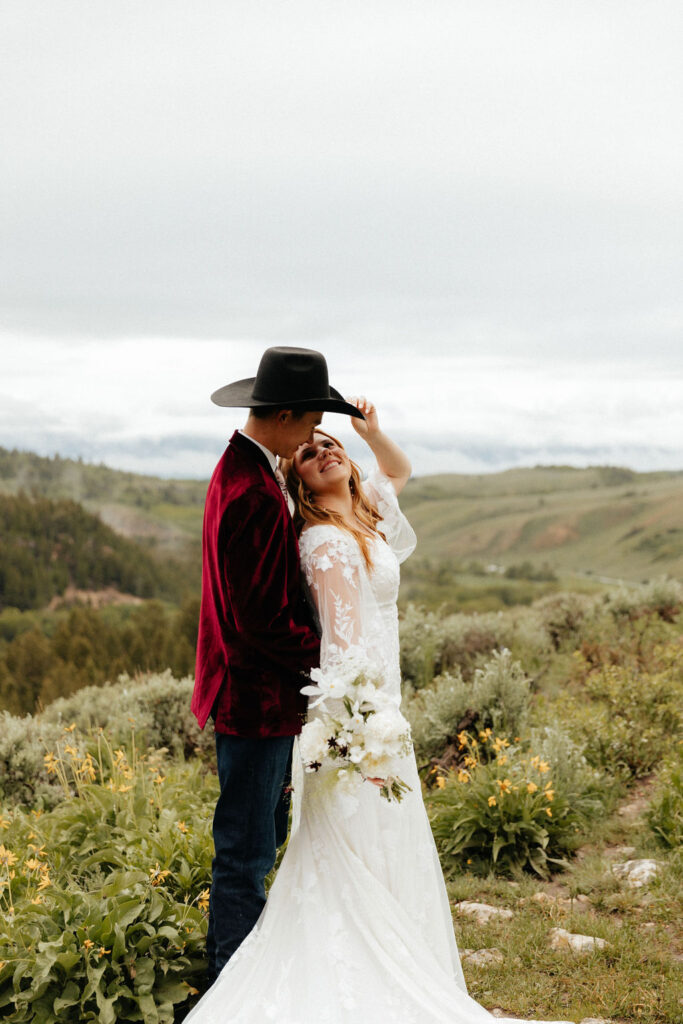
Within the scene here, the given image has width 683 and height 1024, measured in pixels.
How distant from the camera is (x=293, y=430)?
127 inches

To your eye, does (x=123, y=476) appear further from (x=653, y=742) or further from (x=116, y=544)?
(x=653, y=742)

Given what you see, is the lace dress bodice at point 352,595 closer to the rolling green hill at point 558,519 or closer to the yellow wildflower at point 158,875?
the yellow wildflower at point 158,875

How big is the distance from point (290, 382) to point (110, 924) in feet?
7.13

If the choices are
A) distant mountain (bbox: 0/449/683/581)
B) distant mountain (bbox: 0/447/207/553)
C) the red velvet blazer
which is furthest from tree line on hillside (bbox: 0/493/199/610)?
the red velvet blazer

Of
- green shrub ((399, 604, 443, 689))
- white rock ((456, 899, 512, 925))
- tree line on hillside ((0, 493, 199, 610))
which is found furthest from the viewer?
tree line on hillside ((0, 493, 199, 610))

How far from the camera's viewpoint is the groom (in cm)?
301

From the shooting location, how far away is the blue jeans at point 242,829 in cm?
311

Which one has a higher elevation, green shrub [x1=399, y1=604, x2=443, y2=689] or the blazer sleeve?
the blazer sleeve

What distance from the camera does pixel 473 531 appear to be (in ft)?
183

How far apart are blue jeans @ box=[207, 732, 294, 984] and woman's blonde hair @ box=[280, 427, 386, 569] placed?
0.79 metres

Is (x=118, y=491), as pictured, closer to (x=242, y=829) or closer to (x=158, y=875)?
(x=158, y=875)

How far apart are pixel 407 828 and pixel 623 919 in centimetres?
177

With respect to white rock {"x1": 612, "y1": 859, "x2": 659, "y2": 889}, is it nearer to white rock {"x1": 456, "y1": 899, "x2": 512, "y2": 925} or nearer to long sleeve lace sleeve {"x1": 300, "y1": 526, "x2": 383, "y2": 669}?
white rock {"x1": 456, "y1": 899, "x2": 512, "y2": 925}

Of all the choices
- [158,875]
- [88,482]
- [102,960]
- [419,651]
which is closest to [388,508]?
[158,875]
